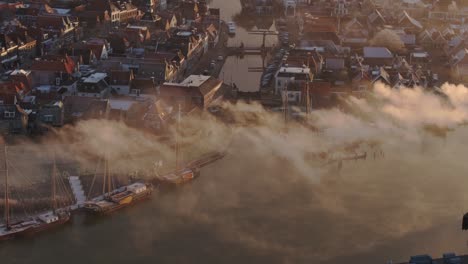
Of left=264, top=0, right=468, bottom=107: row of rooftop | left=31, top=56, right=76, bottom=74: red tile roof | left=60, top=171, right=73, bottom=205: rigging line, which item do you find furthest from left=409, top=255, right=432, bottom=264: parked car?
left=31, top=56, right=76, bottom=74: red tile roof

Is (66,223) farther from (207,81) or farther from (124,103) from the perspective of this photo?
(207,81)

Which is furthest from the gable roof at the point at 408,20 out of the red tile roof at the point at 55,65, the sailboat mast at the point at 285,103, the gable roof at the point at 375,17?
the red tile roof at the point at 55,65

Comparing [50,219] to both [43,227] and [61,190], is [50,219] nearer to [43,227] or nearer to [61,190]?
[43,227]

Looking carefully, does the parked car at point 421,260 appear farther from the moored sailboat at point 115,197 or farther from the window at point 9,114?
the window at point 9,114

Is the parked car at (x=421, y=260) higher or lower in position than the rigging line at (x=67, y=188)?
higher

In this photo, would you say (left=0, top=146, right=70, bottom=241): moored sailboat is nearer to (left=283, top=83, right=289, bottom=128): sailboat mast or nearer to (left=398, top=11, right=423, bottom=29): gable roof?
(left=283, top=83, right=289, bottom=128): sailboat mast

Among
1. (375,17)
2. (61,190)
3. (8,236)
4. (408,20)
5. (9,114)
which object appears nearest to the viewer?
(8,236)

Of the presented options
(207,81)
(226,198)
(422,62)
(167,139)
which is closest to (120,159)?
(167,139)

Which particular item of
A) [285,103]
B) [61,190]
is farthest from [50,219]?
[285,103]
